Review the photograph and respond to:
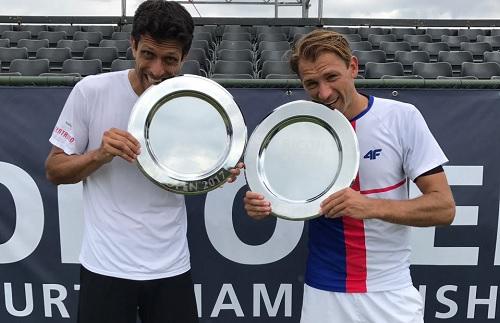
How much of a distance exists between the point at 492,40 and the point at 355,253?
8451 millimetres

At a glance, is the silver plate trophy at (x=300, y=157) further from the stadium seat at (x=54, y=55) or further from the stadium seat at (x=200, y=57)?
the stadium seat at (x=54, y=55)

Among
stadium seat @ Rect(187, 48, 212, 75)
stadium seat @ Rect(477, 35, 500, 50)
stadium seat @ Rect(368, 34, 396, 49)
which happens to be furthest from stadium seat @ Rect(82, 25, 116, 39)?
stadium seat @ Rect(477, 35, 500, 50)

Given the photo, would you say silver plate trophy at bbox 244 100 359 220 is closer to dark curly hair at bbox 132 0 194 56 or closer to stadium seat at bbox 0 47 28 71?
dark curly hair at bbox 132 0 194 56

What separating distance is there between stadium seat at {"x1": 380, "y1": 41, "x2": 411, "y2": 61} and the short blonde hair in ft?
20.7

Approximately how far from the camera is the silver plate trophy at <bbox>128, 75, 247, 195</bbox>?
142 cm

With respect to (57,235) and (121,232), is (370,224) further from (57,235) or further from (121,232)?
(57,235)

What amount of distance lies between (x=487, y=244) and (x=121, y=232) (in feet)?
5.87

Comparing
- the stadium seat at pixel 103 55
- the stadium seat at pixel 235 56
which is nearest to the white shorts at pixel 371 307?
the stadium seat at pixel 235 56

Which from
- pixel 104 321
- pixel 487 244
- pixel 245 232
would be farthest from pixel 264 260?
pixel 487 244

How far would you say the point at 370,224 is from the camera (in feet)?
4.97

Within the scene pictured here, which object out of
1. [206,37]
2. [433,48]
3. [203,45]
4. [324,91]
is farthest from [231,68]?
[324,91]

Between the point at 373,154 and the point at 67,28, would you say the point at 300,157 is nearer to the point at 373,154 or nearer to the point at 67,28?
the point at 373,154

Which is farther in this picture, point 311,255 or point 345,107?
point 311,255

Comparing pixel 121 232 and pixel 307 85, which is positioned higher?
pixel 307 85
